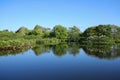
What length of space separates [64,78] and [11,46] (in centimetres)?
1771

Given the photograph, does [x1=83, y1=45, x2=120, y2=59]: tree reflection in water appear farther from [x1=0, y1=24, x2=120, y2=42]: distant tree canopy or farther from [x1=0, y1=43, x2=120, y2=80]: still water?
[x1=0, y1=24, x2=120, y2=42]: distant tree canopy

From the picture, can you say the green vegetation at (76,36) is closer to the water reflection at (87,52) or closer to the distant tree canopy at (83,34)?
the distant tree canopy at (83,34)

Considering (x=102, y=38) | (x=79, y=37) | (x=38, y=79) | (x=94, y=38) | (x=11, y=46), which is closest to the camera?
(x=38, y=79)

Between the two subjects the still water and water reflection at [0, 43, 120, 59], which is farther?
water reflection at [0, 43, 120, 59]

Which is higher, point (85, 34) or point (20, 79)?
point (85, 34)

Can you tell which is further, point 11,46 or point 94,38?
point 94,38

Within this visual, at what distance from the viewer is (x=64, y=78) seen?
27.1 feet

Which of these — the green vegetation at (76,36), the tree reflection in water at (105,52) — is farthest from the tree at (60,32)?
the tree reflection in water at (105,52)

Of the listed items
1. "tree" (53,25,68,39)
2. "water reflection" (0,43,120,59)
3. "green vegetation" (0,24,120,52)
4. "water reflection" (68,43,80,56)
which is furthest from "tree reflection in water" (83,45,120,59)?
"tree" (53,25,68,39)

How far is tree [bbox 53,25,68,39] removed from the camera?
56.7 m

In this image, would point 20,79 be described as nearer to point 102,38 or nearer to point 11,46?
point 11,46

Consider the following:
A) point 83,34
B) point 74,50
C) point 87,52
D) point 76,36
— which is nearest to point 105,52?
point 87,52

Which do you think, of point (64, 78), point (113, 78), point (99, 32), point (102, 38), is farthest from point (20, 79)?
point (99, 32)

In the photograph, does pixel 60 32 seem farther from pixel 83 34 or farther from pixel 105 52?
pixel 105 52
